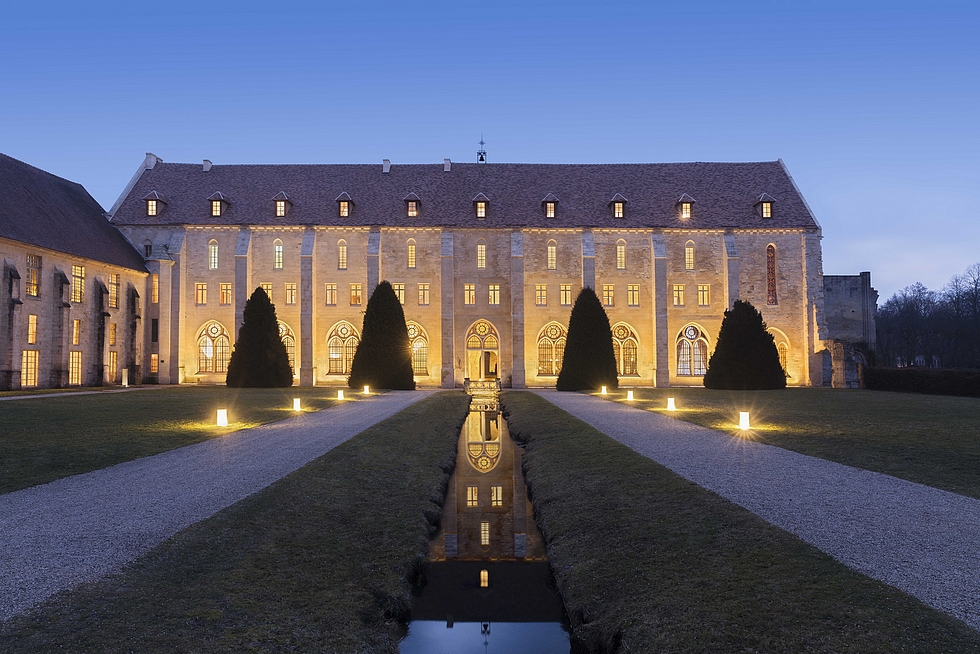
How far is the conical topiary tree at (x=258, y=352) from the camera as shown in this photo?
126ft

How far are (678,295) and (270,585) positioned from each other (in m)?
42.3

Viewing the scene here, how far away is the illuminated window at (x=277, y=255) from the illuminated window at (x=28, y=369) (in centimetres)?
1493

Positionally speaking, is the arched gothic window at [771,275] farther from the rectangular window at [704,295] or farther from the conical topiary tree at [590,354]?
the conical topiary tree at [590,354]

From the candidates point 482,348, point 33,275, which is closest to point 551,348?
point 482,348

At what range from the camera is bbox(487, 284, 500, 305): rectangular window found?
1790 inches

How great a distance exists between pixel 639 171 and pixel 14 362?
136 feet

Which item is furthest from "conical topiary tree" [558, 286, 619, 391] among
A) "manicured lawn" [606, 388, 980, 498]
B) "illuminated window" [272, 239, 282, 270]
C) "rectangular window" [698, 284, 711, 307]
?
"illuminated window" [272, 239, 282, 270]

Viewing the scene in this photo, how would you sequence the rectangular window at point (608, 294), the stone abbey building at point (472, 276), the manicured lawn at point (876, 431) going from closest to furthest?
the manicured lawn at point (876, 431), the stone abbey building at point (472, 276), the rectangular window at point (608, 294)

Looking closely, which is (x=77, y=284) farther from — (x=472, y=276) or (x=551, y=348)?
(x=551, y=348)

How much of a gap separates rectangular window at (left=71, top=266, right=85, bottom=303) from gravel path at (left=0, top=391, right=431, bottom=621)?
95.9 ft

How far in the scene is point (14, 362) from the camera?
3359cm

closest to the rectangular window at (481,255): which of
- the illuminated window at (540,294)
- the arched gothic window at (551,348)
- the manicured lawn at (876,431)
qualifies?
the illuminated window at (540,294)

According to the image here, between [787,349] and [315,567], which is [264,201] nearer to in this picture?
[787,349]

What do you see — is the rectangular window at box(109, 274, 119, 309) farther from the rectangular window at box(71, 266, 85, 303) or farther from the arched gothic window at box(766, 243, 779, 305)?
the arched gothic window at box(766, 243, 779, 305)
